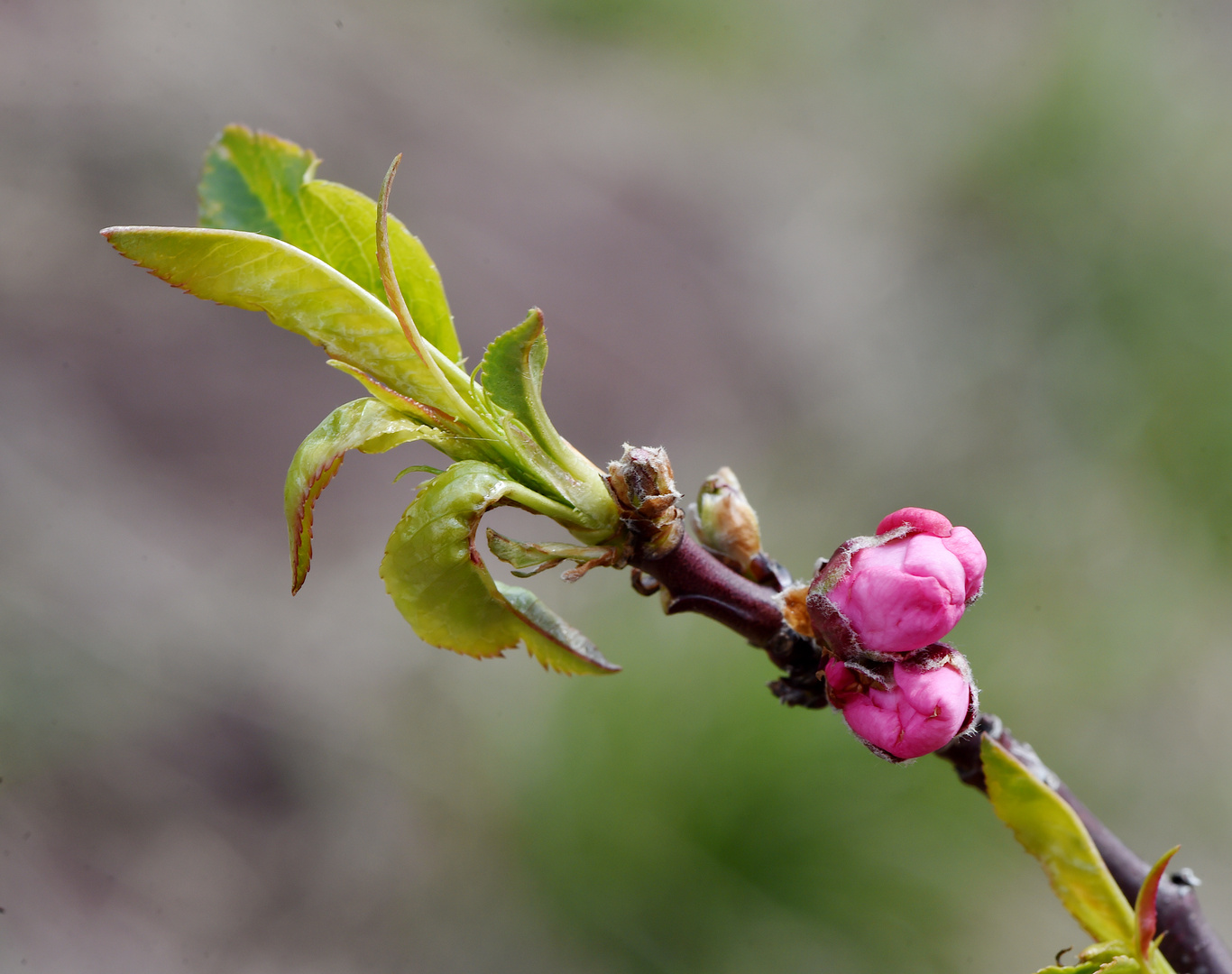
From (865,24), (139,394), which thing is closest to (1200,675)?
(865,24)

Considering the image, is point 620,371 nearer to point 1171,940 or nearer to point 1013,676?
point 1013,676

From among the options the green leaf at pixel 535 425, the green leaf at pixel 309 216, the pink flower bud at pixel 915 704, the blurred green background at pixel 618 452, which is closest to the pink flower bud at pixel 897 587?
the pink flower bud at pixel 915 704

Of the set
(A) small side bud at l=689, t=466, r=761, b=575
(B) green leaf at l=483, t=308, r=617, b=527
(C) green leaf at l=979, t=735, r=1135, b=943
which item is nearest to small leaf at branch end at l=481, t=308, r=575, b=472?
(B) green leaf at l=483, t=308, r=617, b=527

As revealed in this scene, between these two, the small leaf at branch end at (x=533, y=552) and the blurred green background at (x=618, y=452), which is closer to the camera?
the small leaf at branch end at (x=533, y=552)

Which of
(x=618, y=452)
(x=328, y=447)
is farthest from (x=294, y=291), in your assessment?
(x=618, y=452)

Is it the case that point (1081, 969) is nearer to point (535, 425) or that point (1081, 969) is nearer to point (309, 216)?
point (535, 425)

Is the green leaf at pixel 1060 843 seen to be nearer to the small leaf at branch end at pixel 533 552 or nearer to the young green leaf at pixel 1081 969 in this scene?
the young green leaf at pixel 1081 969
